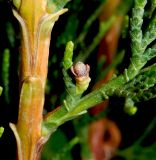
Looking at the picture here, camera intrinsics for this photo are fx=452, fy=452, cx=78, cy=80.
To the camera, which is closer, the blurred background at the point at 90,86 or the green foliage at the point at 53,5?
the green foliage at the point at 53,5

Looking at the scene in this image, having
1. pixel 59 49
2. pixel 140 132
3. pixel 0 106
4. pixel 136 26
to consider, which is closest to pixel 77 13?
pixel 59 49

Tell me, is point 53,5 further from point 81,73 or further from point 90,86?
point 90,86

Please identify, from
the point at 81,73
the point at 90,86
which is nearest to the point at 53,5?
the point at 81,73

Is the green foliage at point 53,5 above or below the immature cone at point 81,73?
above

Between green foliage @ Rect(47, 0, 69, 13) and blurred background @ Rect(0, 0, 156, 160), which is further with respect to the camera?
blurred background @ Rect(0, 0, 156, 160)

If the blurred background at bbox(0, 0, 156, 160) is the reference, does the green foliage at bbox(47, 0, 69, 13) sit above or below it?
above

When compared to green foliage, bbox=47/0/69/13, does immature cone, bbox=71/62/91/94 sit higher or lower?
lower
